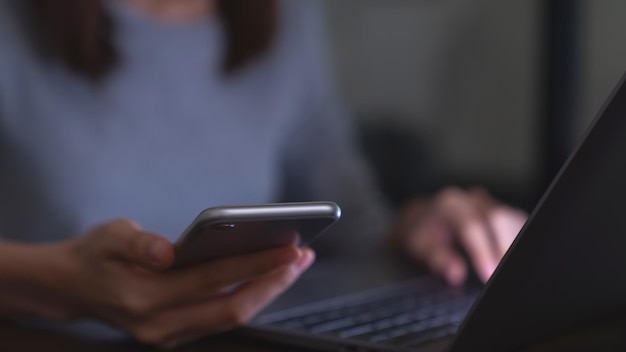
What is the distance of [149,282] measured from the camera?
480 millimetres

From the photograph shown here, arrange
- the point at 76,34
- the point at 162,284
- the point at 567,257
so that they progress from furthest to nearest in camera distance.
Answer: the point at 76,34, the point at 162,284, the point at 567,257

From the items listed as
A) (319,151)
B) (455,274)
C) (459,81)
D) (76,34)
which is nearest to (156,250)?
(455,274)

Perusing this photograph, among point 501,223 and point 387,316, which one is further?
point 501,223

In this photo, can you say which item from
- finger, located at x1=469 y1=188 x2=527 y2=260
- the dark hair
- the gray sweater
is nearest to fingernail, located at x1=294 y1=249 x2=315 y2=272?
finger, located at x1=469 y1=188 x2=527 y2=260

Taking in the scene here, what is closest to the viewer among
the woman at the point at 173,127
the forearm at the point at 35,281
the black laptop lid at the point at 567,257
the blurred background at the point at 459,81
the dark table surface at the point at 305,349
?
the black laptop lid at the point at 567,257

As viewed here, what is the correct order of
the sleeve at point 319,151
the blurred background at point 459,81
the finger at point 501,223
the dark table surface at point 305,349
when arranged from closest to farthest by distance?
the dark table surface at point 305,349 → the finger at point 501,223 → the sleeve at point 319,151 → the blurred background at point 459,81

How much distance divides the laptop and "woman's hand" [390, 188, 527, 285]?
0.77 ft

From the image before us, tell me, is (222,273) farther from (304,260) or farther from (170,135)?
(170,135)

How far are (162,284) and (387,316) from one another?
0.59 ft

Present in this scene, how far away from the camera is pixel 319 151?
1208 millimetres

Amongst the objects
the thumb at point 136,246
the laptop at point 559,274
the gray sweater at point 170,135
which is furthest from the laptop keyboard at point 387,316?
the gray sweater at point 170,135

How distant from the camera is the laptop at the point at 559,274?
1.11 ft

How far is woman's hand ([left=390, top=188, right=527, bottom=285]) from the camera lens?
2.42 ft

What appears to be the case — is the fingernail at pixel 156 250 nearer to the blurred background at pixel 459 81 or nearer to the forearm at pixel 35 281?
the forearm at pixel 35 281
